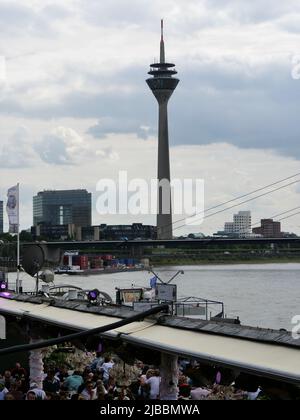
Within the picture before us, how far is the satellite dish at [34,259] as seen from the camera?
2111cm

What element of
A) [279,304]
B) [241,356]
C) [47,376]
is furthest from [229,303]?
[241,356]

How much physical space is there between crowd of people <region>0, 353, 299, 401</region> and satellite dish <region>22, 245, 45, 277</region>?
20.8 feet

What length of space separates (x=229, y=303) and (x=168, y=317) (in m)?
40.8

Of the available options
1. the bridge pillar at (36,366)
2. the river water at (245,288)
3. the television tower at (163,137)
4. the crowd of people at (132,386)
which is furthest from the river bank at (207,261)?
the bridge pillar at (36,366)

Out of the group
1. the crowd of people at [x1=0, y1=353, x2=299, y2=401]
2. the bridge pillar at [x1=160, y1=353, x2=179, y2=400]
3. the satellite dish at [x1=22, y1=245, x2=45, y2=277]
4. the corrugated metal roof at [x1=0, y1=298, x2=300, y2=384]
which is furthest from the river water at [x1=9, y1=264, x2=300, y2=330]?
the corrugated metal roof at [x1=0, y1=298, x2=300, y2=384]

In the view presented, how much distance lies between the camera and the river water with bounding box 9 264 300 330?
4168 centimetres

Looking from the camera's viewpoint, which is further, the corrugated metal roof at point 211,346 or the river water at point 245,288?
the river water at point 245,288

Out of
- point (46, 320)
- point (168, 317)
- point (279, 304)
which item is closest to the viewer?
point (168, 317)

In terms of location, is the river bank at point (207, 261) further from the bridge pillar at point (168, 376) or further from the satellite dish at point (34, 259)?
the bridge pillar at point (168, 376)

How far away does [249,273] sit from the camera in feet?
267

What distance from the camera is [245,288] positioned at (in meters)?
63.9

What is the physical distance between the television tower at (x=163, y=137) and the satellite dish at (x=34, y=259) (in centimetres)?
10092
